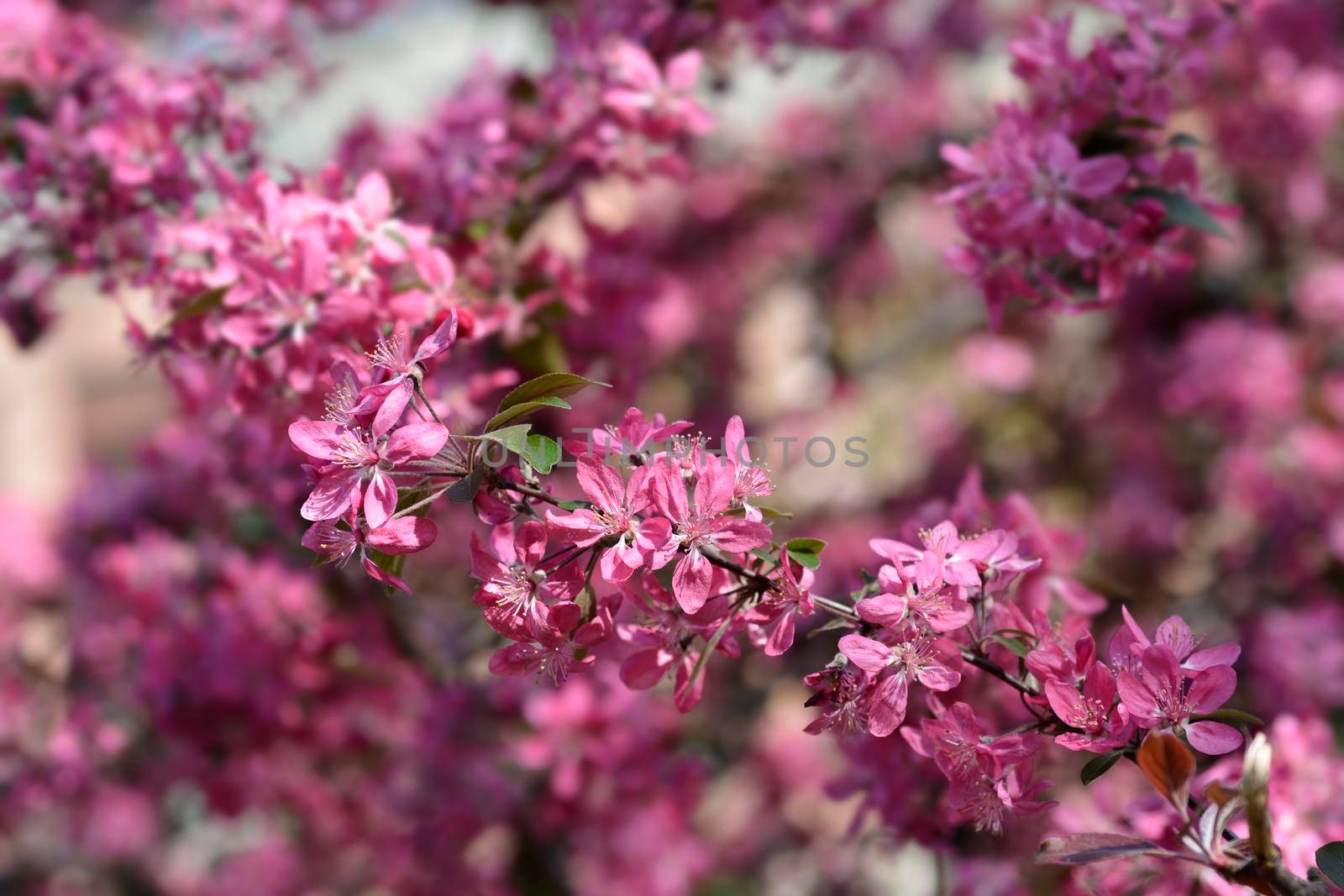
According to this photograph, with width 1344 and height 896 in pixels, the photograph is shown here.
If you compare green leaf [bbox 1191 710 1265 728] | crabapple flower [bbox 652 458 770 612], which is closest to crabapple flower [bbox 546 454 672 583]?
crabapple flower [bbox 652 458 770 612]

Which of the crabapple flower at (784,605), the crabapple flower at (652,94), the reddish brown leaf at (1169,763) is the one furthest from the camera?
the crabapple flower at (652,94)

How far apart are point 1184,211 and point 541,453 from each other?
31.8 inches

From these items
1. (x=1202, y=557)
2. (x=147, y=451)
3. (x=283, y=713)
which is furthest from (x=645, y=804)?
(x=1202, y=557)

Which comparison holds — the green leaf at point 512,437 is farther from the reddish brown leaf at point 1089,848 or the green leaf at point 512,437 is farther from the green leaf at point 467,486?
the reddish brown leaf at point 1089,848

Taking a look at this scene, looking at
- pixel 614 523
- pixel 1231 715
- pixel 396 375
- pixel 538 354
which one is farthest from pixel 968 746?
pixel 538 354

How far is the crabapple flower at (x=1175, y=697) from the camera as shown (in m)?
0.86

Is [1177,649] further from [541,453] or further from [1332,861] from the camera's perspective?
[541,453]

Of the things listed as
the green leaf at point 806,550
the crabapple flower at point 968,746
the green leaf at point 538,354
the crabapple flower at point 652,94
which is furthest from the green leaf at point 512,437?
the crabapple flower at point 652,94

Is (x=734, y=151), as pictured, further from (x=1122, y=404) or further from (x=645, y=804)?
(x=645, y=804)

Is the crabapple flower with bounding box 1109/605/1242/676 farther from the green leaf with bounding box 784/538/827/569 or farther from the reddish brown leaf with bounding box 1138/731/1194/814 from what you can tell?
the green leaf with bounding box 784/538/827/569

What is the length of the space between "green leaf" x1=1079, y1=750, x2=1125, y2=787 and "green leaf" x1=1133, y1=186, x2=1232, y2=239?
2.00 feet

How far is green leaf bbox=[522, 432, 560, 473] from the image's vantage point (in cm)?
83

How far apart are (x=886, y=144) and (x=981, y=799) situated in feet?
8.26

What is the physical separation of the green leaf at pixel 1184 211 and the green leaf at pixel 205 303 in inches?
41.1
